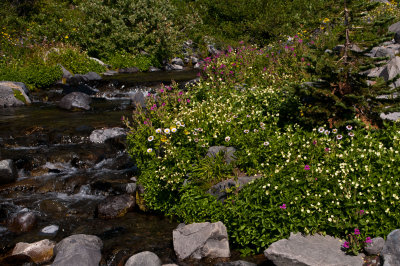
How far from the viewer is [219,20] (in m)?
30.7

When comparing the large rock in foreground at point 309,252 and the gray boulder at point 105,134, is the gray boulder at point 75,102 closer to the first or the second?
the gray boulder at point 105,134

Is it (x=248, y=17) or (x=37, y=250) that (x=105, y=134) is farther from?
(x=248, y=17)

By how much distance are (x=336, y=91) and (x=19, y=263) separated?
6.11 metres

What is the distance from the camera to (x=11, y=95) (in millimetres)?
14930

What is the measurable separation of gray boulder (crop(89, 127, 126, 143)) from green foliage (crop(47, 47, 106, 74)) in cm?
973

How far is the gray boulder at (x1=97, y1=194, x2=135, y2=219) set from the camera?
718 cm

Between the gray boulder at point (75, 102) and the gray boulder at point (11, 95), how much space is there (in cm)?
168

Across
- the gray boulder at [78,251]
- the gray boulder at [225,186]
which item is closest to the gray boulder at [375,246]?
the gray boulder at [225,186]

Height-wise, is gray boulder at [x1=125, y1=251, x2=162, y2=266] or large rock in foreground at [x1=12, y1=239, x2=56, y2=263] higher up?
gray boulder at [x1=125, y1=251, x2=162, y2=266]

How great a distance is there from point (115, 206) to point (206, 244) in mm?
2408

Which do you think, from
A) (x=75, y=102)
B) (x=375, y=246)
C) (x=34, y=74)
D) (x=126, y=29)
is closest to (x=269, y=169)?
(x=375, y=246)

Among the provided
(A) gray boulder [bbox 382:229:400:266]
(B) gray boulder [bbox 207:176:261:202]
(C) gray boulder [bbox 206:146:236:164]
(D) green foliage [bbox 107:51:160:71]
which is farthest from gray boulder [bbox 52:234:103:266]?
(D) green foliage [bbox 107:51:160:71]

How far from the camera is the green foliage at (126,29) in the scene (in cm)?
2284

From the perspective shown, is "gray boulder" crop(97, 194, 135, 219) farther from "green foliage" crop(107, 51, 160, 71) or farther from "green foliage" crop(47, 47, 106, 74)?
"green foliage" crop(107, 51, 160, 71)
